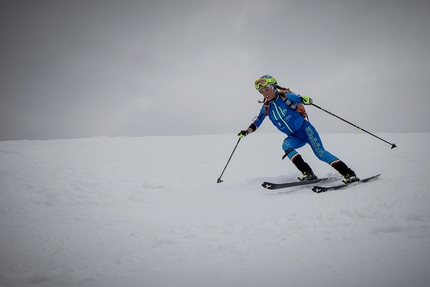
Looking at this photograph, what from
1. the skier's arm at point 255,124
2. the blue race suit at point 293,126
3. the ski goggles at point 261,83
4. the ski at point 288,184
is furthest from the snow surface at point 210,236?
the ski goggles at point 261,83

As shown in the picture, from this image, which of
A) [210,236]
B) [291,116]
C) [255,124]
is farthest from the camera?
[255,124]

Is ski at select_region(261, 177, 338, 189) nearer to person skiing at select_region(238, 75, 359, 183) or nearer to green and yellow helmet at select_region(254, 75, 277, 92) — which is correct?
person skiing at select_region(238, 75, 359, 183)

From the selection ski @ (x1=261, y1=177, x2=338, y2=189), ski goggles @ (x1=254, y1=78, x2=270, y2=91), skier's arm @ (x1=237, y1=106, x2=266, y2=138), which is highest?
ski goggles @ (x1=254, y1=78, x2=270, y2=91)

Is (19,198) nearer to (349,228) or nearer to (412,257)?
(349,228)

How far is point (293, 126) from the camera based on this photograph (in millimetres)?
5008

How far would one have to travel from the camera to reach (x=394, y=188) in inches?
128

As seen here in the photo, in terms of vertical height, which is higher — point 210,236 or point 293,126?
point 293,126

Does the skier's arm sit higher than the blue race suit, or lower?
higher

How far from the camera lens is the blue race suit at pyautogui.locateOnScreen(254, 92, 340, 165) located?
4.86 metres

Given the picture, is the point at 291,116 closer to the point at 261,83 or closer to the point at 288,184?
the point at 261,83

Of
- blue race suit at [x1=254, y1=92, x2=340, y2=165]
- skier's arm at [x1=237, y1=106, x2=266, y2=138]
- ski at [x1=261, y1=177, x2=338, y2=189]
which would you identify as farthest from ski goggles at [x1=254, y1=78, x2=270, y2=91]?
ski at [x1=261, y1=177, x2=338, y2=189]

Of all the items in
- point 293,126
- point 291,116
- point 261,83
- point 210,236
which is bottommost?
point 210,236

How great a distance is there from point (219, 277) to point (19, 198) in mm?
4225

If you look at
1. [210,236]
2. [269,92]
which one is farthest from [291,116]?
[210,236]
